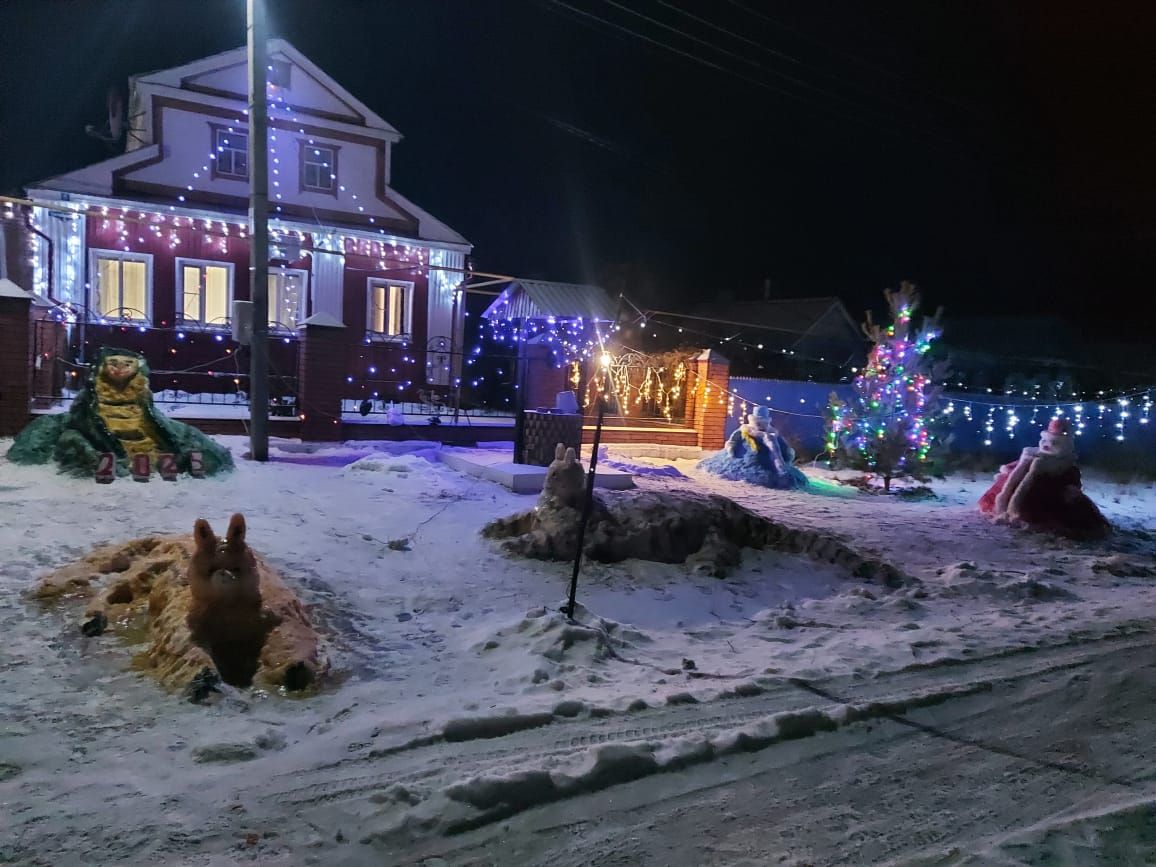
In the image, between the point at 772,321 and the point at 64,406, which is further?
the point at 772,321

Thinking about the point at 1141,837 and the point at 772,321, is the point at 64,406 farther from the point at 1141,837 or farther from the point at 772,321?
the point at 772,321

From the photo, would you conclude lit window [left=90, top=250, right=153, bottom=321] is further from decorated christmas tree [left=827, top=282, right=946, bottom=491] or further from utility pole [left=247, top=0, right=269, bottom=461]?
decorated christmas tree [left=827, top=282, right=946, bottom=491]

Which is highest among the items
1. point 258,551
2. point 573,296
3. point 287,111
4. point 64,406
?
point 287,111

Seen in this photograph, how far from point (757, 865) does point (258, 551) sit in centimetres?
487

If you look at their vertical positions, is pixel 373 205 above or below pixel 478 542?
above

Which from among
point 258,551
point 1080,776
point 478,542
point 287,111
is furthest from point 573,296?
point 1080,776

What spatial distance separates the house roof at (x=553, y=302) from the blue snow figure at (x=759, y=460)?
6.22 meters

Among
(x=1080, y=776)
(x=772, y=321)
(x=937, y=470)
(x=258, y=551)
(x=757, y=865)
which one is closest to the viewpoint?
(x=757, y=865)

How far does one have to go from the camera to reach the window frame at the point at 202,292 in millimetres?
16469

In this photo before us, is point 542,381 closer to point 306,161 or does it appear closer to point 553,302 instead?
point 553,302

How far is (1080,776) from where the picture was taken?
398 cm

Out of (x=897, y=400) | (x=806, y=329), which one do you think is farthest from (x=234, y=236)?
(x=806, y=329)

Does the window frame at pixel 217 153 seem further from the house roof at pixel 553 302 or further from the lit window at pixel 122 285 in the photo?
the house roof at pixel 553 302

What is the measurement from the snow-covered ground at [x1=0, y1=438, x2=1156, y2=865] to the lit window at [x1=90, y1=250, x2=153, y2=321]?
777 centimetres
